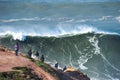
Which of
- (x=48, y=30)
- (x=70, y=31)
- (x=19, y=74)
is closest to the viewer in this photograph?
(x=19, y=74)

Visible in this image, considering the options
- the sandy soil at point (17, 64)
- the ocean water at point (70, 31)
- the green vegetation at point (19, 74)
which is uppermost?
the ocean water at point (70, 31)

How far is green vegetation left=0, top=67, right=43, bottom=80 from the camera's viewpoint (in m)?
21.6

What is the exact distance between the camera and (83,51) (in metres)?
44.9

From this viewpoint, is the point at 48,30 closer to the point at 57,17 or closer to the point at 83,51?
the point at 57,17

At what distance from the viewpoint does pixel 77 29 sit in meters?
54.7

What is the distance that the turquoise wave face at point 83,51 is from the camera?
39.9 m

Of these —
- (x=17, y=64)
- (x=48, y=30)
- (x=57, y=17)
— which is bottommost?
(x=17, y=64)

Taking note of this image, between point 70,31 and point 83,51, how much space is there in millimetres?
9399

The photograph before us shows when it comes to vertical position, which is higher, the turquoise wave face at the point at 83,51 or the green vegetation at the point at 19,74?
the turquoise wave face at the point at 83,51

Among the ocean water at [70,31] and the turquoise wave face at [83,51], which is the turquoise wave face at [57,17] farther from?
the turquoise wave face at [83,51]

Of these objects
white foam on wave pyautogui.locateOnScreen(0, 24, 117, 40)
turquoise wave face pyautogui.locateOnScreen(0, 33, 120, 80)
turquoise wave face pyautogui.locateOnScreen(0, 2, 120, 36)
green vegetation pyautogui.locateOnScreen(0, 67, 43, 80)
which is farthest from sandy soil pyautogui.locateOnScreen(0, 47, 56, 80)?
turquoise wave face pyautogui.locateOnScreen(0, 2, 120, 36)

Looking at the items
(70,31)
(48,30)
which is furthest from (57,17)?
(70,31)

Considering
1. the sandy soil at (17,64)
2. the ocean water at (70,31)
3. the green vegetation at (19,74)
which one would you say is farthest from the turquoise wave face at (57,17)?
the green vegetation at (19,74)

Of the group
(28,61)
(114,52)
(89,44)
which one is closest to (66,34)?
(89,44)
